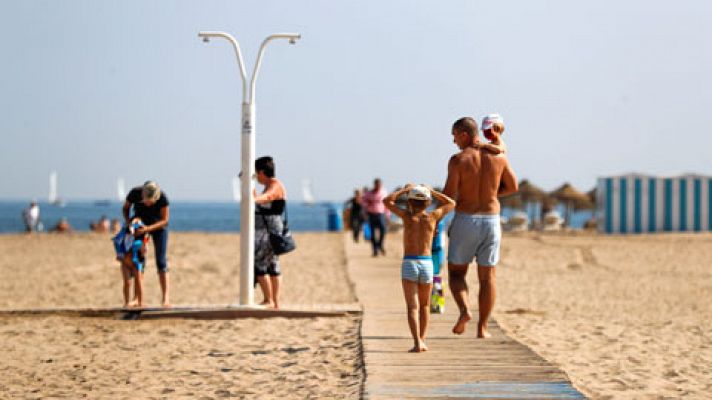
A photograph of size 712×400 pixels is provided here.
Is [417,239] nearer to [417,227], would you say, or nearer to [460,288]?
[417,227]

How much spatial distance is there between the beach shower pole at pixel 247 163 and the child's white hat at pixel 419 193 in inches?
113

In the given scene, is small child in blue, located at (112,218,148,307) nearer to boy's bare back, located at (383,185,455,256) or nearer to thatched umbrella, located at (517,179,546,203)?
boy's bare back, located at (383,185,455,256)

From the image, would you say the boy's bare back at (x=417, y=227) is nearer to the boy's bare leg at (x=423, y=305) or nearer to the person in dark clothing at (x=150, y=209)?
the boy's bare leg at (x=423, y=305)

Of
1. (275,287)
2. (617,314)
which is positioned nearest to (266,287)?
(275,287)

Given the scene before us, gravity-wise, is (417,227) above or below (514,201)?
above

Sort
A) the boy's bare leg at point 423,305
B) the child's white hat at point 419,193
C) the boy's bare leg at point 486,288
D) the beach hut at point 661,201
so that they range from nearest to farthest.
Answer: the child's white hat at point 419,193 < the boy's bare leg at point 423,305 < the boy's bare leg at point 486,288 < the beach hut at point 661,201

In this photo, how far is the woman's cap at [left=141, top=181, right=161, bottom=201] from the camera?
941 centimetres

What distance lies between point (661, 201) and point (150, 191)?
83.7 feet

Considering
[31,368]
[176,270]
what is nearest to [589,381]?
[31,368]

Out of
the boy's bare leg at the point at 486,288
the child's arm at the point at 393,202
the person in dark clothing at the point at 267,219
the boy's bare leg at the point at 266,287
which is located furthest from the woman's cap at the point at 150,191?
the boy's bare leg at the point at 486,288

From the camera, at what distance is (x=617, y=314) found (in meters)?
11.4

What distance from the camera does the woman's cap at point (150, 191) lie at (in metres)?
9.41

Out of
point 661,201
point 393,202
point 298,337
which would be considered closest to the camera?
point 393,202

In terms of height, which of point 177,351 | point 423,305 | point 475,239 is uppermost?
point 475,239
